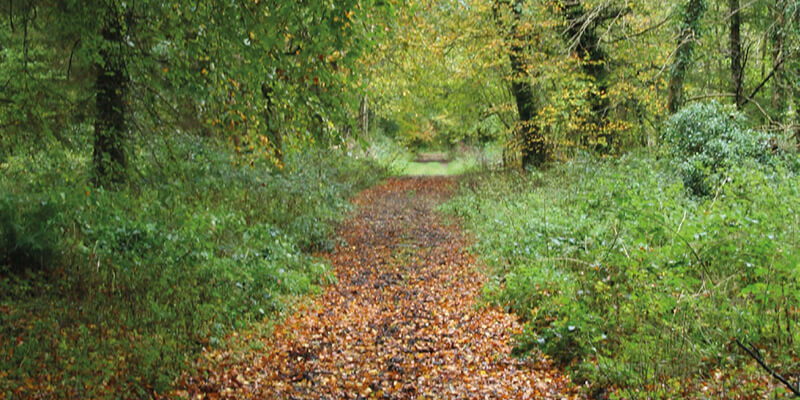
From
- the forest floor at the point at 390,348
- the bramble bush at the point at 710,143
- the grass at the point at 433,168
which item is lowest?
the grass at the point at 433,168

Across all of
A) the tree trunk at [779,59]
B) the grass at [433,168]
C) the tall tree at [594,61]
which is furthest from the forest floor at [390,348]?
the grass at [433,168]

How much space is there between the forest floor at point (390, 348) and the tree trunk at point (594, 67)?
24.5 ft

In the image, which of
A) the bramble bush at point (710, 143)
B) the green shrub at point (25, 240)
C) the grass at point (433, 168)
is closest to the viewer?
the green shrub at point (25, 240)

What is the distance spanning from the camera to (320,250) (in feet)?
34.0

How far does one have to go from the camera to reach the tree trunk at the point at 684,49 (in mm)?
12703

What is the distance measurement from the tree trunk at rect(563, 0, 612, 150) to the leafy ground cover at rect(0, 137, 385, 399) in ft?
28.6

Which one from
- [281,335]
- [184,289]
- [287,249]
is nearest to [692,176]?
[287,249]

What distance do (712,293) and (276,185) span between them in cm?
1056

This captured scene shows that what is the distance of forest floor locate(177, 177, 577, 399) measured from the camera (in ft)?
15.6

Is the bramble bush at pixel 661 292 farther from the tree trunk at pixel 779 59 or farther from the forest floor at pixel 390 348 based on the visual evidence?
the tree trunk at pixel 779 59

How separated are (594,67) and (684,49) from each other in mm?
2834

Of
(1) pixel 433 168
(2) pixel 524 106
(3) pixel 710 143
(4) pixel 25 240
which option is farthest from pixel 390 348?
(1) pixel 433 168

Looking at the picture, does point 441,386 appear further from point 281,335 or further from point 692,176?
point 692,176

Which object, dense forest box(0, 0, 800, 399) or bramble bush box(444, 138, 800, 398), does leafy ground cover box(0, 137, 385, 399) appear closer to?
dense forest box(0, 0, 800, 399)
